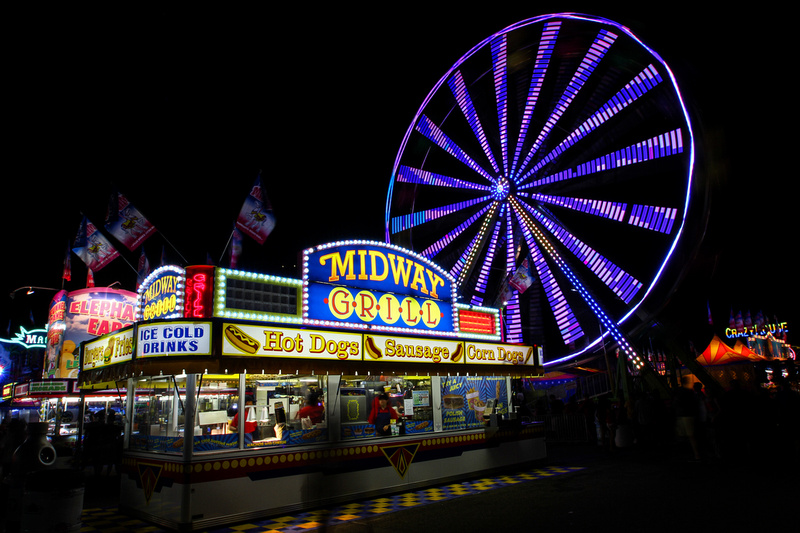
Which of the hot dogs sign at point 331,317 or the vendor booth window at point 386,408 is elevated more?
the hot dogs sign at point 331,317

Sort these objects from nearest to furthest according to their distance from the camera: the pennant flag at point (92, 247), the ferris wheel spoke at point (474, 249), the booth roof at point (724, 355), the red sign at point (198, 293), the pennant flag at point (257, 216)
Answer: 1. the red sign at point (198, 293)
2. the pennant flag at point (257, 216)
3. the pennant flag at point (92, 247)
4. the ferris wheel spoke at point (474, 249)
5. the booth roof at point (724, 355)

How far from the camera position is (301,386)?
406 inches

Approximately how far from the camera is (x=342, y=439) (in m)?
9.68

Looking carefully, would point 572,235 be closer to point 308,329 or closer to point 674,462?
point 674,462

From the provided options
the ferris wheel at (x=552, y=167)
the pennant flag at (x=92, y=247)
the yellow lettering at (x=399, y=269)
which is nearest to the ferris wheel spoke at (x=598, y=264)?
the ferris wheel at (x=552, y=167)

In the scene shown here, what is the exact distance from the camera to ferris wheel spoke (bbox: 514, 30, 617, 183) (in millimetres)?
16375

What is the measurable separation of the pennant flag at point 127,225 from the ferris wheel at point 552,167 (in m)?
9.36

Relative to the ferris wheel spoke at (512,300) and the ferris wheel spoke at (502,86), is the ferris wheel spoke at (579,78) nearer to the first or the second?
the ferris wheel spoke at (502,86)

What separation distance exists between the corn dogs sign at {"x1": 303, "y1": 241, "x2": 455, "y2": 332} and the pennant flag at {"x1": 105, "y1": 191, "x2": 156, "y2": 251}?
505 cm

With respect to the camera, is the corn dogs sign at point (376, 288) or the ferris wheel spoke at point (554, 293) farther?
the ferris wheel spoke at point (554, 293)

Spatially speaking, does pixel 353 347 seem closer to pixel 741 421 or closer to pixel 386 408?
pixel 386 408

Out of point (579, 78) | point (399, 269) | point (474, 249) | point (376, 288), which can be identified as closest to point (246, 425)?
point (376, 288)

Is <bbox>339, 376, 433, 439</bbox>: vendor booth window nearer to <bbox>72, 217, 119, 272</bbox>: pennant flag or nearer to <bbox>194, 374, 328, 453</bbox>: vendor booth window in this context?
<bbox>194, 374, 328, 453</bbox>: vendor booth window

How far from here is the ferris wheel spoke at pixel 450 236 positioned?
68.9 ft
